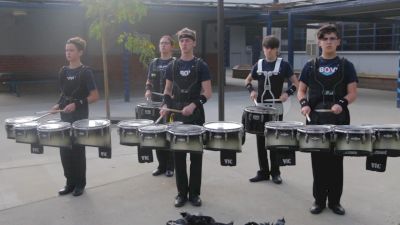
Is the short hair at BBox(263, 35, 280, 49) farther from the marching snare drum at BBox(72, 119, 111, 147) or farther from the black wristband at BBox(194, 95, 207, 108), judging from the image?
the marching snare drum at BBox(72, 119, 111, 147)

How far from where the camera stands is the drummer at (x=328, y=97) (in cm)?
418

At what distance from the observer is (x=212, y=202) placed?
482 cm

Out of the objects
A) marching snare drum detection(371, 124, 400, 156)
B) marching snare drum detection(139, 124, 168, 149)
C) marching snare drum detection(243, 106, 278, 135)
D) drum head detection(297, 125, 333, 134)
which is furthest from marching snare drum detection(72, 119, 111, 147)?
marching snare drum detection(371, 124, 400, 156)

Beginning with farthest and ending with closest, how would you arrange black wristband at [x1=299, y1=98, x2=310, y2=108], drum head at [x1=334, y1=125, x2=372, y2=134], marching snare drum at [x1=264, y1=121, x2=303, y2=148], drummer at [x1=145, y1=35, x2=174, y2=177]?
drummer at [x1=145, y1=35, x2=174, y2=177] < black wristband at [x1=299, y1=98, x2=310, y2=108] < marching snare drum at [x1=264, y1=121, x2=303, y2=148] < drum head at [x1=334, y1=125, x2=372, y2=134]

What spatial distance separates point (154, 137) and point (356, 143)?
5.81ft

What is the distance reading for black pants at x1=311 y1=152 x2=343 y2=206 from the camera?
4312mm

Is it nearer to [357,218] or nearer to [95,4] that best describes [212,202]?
[357,218]

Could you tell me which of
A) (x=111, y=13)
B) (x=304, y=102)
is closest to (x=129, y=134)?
(x=304, y=102)

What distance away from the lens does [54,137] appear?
452 cm

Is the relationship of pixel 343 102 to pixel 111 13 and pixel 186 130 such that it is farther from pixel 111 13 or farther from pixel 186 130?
pixel 111 13

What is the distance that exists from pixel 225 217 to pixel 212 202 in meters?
0.44

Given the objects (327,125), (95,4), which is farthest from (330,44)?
(95,4)

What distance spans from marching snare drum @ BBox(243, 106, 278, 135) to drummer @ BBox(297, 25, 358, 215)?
1.49 ft

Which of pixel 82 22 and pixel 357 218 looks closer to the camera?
pixel 357 218
